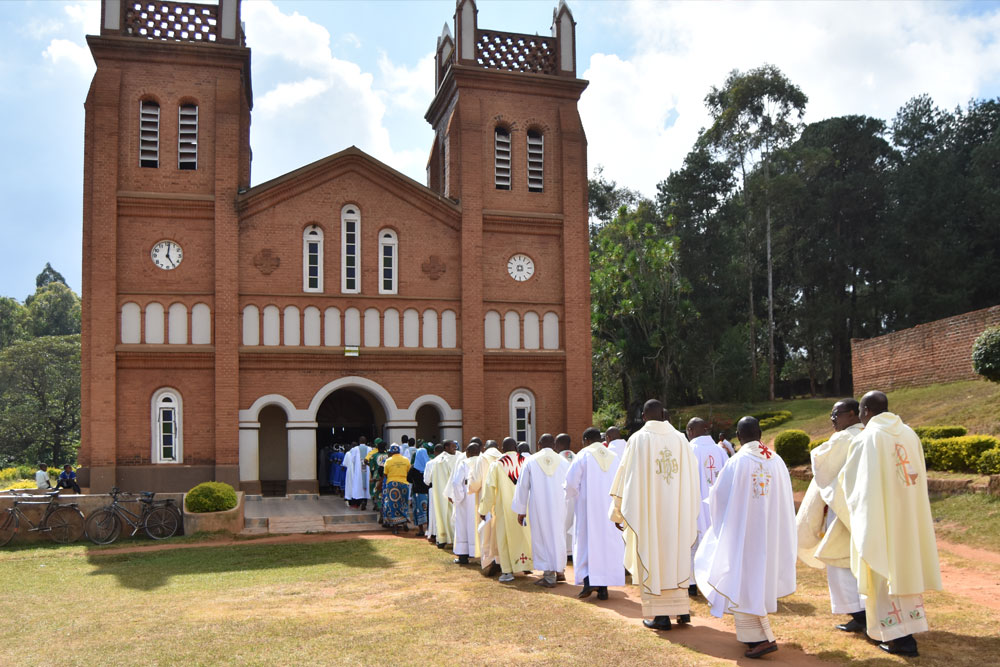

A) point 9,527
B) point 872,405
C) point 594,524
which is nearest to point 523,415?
point 9,527

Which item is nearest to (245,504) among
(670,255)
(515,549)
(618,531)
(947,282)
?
(515,549)

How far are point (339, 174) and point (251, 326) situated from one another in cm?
475

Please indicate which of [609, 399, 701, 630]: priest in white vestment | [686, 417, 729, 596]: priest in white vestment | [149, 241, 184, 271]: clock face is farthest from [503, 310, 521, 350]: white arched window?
[609, 399, 701, 630]: priest in white vestment

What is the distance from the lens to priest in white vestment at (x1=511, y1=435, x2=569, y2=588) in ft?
36.4

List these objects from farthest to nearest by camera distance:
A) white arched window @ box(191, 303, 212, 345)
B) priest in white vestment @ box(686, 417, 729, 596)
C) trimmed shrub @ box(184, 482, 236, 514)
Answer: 1. white arched window @ box(191, 303, 212, 345)
2. trimmed shrub @ box(184, 482, 236, 514)
3. priest in white vestment @ box(686, 417, 729, 596)

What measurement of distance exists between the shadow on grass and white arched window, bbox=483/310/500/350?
30.1ft

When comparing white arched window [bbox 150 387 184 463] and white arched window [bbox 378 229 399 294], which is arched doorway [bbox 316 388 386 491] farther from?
white arched window [bbox 150 387 184 463]

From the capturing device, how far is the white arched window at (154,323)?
2228cm

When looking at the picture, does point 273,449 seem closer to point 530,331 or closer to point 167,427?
point 167,427

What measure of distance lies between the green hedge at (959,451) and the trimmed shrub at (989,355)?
1.85 metres

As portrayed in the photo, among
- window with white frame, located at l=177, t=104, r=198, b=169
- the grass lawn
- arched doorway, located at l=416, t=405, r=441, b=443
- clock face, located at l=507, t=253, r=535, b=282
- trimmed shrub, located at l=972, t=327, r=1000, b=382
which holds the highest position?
window with white frame, located at l=177, t=104, r=198, b=169

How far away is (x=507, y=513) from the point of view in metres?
11.7

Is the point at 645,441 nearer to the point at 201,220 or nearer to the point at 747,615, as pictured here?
the point at 747,615

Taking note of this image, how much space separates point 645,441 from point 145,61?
19694 millimetres
